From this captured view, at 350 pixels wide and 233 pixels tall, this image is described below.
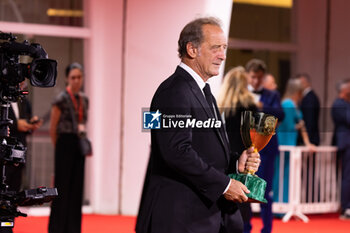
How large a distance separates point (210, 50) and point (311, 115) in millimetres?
7038

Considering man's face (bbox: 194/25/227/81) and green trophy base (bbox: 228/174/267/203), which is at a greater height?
man's face (bbox: 194/25/227/81)

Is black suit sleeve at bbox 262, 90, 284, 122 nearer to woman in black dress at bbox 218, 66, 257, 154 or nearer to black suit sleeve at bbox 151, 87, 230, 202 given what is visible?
woman in black dress at bbox 218, 66, 257, 154

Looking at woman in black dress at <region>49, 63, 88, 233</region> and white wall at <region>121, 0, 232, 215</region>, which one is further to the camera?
white wall at <region>121, 0, 232, 215</region>

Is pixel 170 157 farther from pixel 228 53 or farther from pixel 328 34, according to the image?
pixel 328 34

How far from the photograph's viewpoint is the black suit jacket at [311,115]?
10359 mm

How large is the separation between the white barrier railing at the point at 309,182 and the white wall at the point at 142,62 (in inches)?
62.0

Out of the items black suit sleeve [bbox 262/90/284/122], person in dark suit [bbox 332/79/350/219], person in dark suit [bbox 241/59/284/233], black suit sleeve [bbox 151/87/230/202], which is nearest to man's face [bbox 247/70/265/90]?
person in dark suit [bbox 241/59/284/233]

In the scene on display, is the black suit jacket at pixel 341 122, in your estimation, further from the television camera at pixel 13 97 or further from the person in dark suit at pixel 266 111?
the television camera at pixel 13 97

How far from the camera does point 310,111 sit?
10.5 meters

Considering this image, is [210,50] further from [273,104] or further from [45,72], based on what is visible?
[273,104]

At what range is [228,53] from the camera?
11945mm

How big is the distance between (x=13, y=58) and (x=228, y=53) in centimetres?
824

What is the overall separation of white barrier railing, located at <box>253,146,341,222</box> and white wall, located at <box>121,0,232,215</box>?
62.0 inches

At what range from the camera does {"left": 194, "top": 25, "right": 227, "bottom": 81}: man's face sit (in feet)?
12.1
